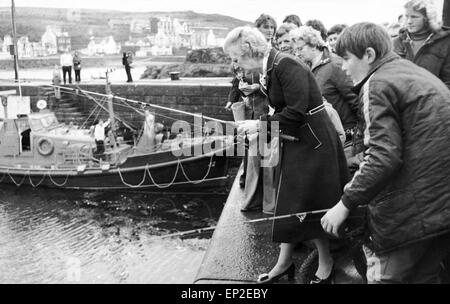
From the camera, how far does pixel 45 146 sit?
16969 millimetres

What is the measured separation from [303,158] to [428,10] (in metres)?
1.43

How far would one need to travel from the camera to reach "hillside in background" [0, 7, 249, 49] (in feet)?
294

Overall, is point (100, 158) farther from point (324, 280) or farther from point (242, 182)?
point (324, 280)

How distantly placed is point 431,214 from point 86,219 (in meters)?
13.5

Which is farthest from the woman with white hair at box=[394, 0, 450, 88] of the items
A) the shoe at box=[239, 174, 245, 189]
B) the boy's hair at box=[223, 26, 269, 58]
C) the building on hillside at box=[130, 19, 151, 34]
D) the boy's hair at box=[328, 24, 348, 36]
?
the building on hillside at box=[130, 19, 151, 34]

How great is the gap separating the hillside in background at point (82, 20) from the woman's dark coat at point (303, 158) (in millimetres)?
84443

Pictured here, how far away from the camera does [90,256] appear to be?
11.7 meters

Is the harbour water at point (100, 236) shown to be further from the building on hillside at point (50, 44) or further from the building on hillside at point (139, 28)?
the building on hillside at point (139, 28)

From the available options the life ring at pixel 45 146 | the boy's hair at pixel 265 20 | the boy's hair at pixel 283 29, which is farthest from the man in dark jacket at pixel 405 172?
the life ring at pixel 45 146

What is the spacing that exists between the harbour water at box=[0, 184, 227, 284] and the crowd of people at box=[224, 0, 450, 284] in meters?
6.66

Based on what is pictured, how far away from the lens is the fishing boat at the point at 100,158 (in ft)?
52.8

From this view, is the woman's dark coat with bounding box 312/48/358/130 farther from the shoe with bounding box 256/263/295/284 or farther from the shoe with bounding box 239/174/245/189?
the shoe with bounding box 239/174/245/189

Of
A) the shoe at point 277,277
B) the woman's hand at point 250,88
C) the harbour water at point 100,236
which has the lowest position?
the harbour water at point 100,236
